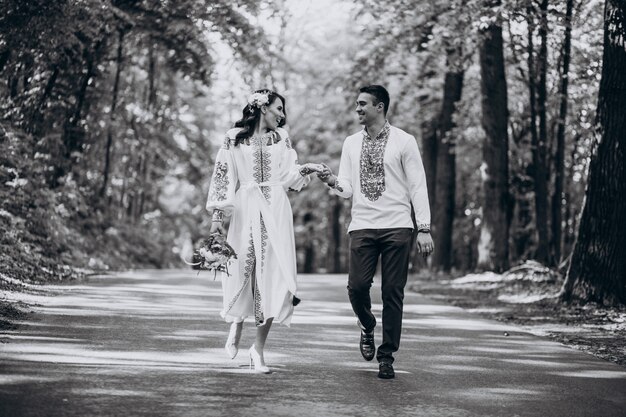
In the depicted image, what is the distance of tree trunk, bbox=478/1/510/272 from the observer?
2011 cm

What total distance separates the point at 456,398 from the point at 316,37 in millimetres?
36375

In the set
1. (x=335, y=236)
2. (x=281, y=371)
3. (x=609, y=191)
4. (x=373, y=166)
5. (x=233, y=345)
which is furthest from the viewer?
(x=335, y=236)

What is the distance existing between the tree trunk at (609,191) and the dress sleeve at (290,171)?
23.1 ft

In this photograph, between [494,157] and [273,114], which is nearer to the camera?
[273,114]

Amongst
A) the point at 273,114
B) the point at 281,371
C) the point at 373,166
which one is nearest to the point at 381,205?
the point at 373,166

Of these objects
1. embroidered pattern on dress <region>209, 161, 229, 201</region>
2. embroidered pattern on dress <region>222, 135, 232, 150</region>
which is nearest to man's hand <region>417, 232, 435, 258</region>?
embroidered pattern on dress <region>209, 161, 229, 201</region>

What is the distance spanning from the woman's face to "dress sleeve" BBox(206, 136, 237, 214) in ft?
1.25

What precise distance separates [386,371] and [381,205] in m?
1.37

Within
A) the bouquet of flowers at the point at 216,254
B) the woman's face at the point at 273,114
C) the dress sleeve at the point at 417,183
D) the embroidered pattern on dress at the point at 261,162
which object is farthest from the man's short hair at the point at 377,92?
the bouquet of flowers at the point at 216,254

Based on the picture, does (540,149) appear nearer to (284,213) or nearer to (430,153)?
(430,153)

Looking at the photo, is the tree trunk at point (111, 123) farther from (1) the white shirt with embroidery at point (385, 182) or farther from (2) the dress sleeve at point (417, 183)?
(2) the dress sleeve at point (417, 183)

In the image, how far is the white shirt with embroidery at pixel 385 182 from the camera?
7.62 metres

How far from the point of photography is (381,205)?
7.65 m

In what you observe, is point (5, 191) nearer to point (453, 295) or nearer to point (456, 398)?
point (453, 295)
